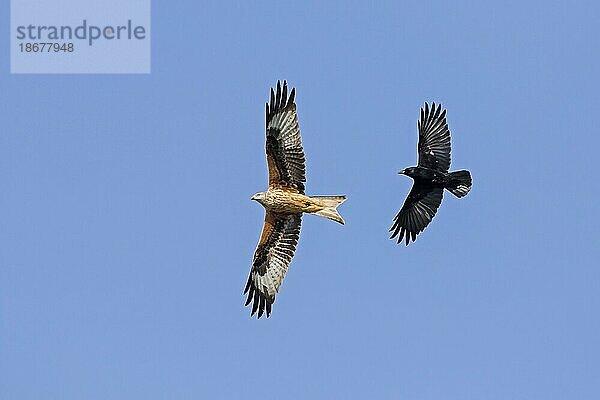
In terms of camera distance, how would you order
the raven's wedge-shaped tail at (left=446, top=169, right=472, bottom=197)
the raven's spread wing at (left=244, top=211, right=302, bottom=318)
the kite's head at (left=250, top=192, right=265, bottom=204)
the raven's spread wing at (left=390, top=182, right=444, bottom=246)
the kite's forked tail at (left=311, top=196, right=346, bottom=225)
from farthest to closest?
the raven's spread wing at (left=390, top=182, right=444, bottom=246) < the raven's wedge-shaped tail at (left=446, top=169, right=472, bottom=197) < the raven's spread wing at (left=244, top=211, right=302, bottom=318) < the kite's head at (left=250, top=192, right=265, bottom=204) < the kite's forked tail at (left=311, top=196, right=346, bottom=225)

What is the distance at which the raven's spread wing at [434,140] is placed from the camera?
100 feet

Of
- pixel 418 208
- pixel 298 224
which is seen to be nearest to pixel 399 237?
pixel 418 208

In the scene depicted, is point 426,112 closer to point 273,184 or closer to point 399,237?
point 399,237

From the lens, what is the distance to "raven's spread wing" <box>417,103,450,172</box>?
30484 mm

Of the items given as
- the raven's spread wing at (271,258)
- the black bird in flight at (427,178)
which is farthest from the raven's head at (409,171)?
the raven's spread wing at (271,258)

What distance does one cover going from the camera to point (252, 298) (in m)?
26.0

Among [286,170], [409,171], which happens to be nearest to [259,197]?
[286,170]

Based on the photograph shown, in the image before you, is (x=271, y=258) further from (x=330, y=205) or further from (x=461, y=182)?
(x=461, y=182)

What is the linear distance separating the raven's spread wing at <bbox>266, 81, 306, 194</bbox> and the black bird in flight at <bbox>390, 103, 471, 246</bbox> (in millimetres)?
6037

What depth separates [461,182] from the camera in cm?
2930

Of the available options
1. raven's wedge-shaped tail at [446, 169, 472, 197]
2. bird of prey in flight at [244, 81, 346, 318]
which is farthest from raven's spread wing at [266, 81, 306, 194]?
raven's wedge-shaped tail at [446, 169, 472, 197]

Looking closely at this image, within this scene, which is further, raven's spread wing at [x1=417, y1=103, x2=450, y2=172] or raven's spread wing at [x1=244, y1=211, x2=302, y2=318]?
raven's spread wing at [x1=417, y1=103, x2=450, y2=172]

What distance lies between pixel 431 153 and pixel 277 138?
717cm

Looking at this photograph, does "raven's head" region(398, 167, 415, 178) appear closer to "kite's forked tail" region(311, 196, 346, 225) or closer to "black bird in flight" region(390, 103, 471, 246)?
"black bird in flight" region(390, 103, 471, 246)
